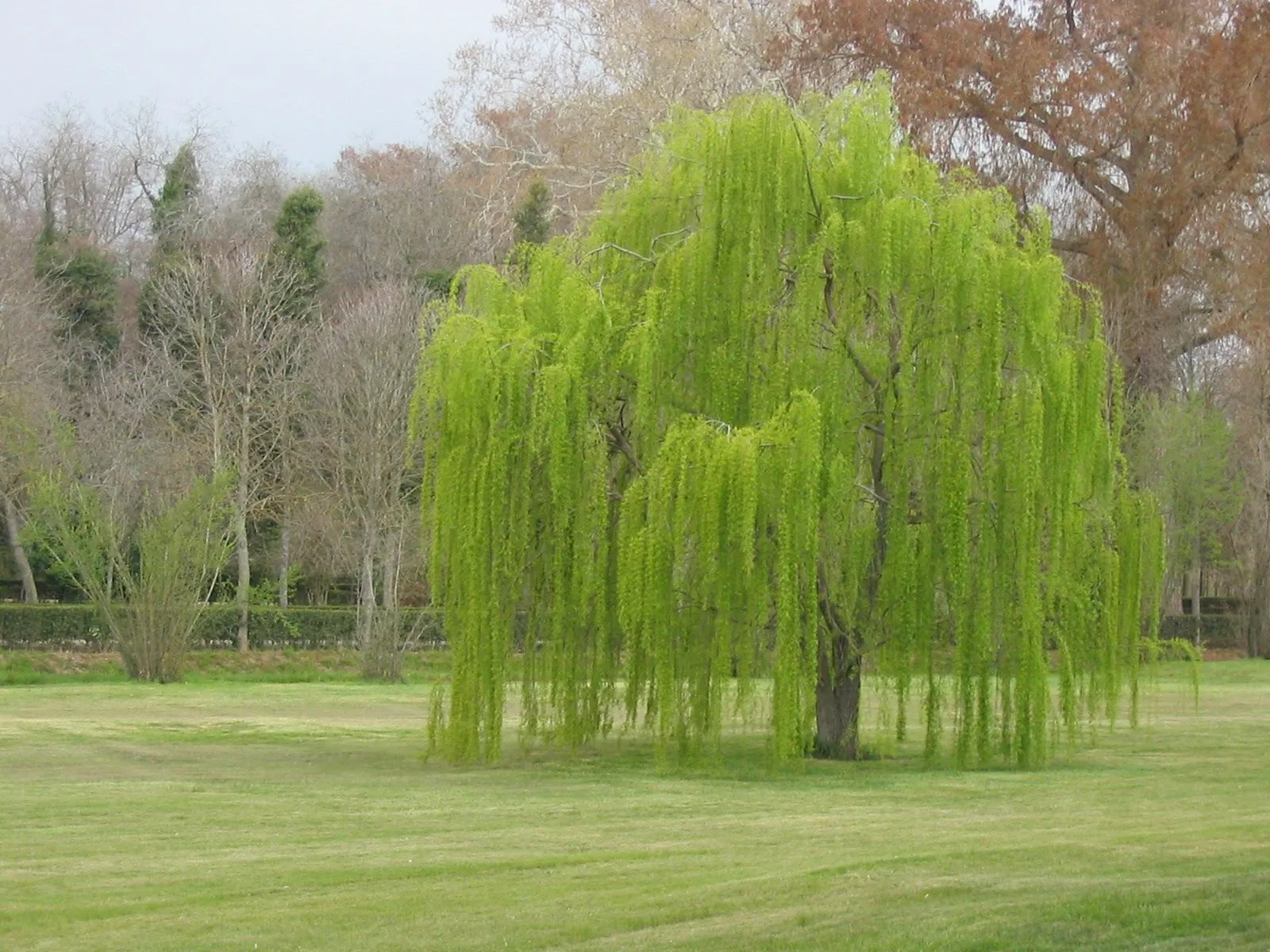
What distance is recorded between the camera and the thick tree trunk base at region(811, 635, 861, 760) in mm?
17484

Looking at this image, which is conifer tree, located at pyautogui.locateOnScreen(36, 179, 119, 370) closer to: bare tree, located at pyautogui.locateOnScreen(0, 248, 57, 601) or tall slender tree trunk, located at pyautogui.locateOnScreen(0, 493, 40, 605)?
Result: bare tree, located at pyautogui.locateOnScreen(0, 248, 57, 601)

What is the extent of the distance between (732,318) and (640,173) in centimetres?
262

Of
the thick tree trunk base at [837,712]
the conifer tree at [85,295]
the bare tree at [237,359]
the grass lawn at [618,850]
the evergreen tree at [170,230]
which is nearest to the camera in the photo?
the grass lawn at [618,850]

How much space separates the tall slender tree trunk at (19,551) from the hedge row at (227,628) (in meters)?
6.10

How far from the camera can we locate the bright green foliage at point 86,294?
47.2 meters

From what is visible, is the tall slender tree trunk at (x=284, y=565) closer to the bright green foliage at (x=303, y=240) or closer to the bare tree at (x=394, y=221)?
the bright green foliage at (x=303, y=240)

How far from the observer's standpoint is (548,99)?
1726 inches

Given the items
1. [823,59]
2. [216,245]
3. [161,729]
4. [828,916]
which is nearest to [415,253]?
[216,245]

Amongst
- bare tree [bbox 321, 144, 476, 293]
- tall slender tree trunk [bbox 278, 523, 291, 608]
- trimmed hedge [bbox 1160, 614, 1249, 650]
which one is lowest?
trimmed hedge [bbox 1160, 614, 1249, 650]

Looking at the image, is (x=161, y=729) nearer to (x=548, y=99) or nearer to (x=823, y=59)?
(x=823, y=59)

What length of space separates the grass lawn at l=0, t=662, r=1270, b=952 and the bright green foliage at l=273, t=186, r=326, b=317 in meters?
27.5

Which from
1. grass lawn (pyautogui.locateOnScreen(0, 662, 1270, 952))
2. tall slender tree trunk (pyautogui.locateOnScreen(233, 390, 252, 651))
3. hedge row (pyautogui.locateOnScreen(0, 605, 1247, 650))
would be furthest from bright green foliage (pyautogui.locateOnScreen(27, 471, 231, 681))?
grass lawn (pyautogui.locateOnScreen(0, 662, 1270, 952))

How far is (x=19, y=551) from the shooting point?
4231 cm

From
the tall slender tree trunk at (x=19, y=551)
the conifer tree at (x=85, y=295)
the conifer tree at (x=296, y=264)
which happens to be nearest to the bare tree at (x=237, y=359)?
the conifer tree at (x=296, y=264)
